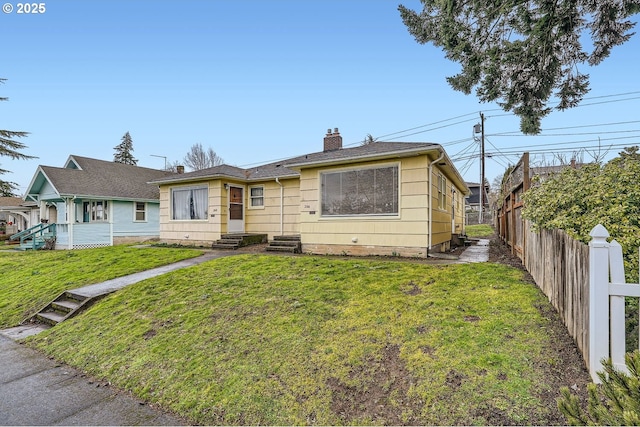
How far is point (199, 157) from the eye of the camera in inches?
1550

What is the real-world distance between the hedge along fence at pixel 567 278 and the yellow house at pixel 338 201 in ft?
12.5

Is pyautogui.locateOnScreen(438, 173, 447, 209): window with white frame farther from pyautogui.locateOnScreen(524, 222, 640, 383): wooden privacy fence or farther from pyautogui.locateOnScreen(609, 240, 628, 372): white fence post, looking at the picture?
pyautogui.locateOnScreen(609, 240, 628, 372): white fence post

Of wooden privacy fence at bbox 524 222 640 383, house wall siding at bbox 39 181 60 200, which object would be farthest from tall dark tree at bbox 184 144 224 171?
wooden privacy fence at bbox 524 222 640 383

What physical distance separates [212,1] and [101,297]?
941 centimetres

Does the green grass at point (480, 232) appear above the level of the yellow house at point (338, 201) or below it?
below

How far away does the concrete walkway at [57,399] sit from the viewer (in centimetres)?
304

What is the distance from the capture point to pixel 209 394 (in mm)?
3182

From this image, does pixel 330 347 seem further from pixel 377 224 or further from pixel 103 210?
pixel 103 210

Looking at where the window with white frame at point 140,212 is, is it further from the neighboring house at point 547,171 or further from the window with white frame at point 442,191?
the neighboring house at point 547,171

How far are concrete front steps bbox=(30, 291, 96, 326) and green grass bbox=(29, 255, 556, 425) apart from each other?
1.35ft

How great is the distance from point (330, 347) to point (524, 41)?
6.06 meters

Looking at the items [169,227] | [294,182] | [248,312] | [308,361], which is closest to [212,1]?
[294,182]

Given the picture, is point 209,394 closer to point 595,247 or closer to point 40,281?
point 595,247

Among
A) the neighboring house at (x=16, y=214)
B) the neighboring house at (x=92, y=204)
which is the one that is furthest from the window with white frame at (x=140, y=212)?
the neighboring house at (x=16, y=214)
